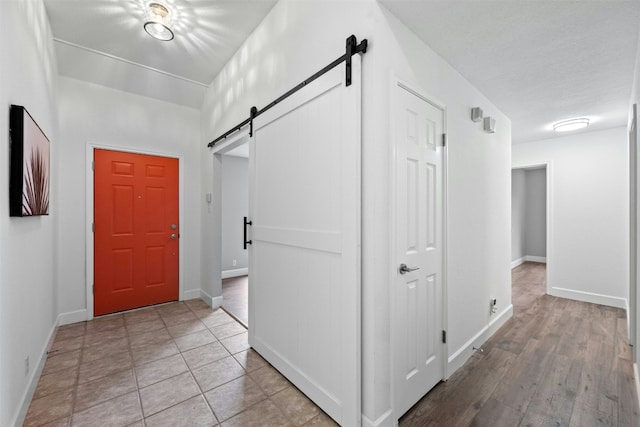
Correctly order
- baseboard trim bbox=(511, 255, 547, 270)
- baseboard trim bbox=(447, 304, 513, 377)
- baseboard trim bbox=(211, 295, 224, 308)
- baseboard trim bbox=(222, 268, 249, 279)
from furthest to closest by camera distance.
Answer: baseboard trim bbox=(511, 255, 547, 270), baseboard trim bbox=(222, 268, 249, 279), baseboard trim bbox=(211, 295, 224, 308), baseboard trim bbox=(447, 304, 513, 377)

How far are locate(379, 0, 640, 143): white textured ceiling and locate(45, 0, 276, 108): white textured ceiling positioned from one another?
4.62ft

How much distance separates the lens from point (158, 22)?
2.31 metres

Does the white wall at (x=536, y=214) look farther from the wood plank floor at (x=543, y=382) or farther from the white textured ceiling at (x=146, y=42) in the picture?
the white textured ceiling at (x=146, y=42)

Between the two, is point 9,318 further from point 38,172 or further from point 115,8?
point 115,8

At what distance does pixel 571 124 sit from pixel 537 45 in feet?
7.47

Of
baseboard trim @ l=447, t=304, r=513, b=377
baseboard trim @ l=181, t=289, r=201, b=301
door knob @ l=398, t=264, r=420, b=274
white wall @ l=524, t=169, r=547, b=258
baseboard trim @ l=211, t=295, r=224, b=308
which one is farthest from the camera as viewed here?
white wall @ l=524, t=169, r=547, b=258

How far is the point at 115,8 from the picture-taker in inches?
88.2

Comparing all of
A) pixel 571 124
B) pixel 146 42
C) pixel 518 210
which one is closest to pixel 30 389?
pixel 146 42

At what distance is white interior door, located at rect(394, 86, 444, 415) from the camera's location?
5.37ft

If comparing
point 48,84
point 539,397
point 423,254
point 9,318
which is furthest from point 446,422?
point 48,84

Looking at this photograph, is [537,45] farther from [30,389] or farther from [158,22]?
[30,389]

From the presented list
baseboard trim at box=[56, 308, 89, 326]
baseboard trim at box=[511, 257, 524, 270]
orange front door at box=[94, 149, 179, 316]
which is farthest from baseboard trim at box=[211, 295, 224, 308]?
baseboard trim at box=[511, 257, 524, 270]

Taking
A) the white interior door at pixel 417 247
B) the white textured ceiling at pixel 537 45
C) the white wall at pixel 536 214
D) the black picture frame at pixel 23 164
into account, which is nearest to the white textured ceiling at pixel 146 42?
the black picture frame at pixel 23 164

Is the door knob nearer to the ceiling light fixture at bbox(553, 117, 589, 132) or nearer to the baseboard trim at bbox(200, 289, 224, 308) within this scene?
the baseboard trim at bbox(200, 289, 224, 308)
